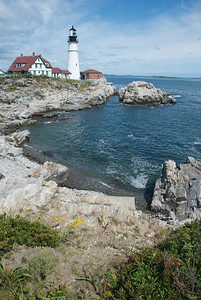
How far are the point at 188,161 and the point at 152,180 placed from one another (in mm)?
4703

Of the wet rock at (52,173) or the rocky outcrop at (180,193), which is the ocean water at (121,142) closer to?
the rocky outcrop at (180,193)

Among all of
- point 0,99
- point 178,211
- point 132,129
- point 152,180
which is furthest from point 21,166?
point 0,99

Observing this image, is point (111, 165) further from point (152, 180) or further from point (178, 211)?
point (178, 211)

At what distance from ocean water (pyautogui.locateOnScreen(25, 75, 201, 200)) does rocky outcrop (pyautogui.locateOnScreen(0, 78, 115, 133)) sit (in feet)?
17.0

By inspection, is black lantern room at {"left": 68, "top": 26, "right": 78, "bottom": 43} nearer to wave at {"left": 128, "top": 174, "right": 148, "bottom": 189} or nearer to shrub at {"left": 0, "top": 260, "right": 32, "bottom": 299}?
wave at {"left": 128, "top": 174, "right": 148, "bottom": 189}

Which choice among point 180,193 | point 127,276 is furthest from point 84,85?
point 127,276

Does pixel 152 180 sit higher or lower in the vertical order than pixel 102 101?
lower

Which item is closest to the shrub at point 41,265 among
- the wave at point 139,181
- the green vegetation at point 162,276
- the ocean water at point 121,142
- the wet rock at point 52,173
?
the green vegetation at point 162,276

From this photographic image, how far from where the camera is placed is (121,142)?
3706 cm

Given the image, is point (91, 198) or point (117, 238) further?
point (91, 198)

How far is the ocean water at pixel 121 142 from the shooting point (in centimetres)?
2545

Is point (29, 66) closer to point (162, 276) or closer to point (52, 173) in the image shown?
point (52, 173)

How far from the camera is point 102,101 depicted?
238ft

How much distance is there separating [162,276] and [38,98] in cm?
6313
